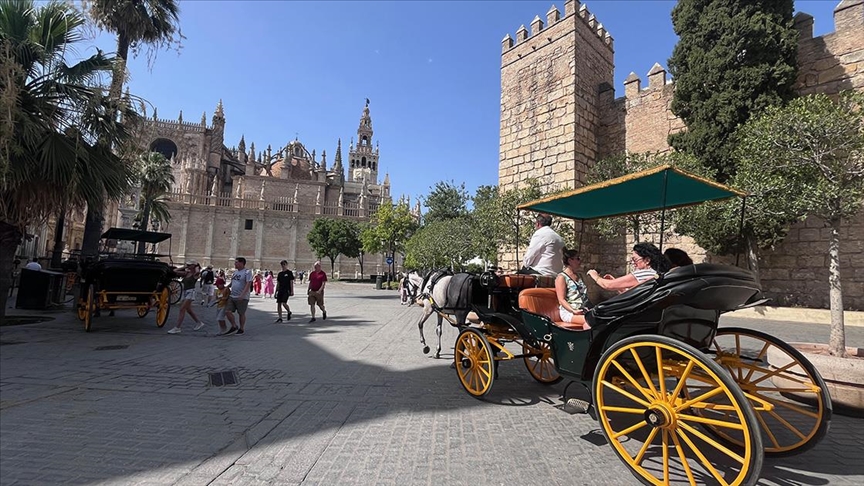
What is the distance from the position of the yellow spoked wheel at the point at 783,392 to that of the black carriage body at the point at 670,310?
1.43ft

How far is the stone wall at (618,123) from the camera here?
11.1m

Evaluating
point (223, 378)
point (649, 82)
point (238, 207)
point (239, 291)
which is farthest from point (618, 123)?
point (238, 207)

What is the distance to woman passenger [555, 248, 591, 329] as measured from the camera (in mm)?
3666

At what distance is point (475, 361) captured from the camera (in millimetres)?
4176

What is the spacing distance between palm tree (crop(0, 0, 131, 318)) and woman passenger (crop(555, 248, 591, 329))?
875cm

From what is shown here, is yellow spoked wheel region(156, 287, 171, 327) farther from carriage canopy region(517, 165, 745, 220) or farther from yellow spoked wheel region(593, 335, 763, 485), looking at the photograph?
yellow spoked wheel region(593, 335, 763, 485)

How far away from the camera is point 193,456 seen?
2.66 meters

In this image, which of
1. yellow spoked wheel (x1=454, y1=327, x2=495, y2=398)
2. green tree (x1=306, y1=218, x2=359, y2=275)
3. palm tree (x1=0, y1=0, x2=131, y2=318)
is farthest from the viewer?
green tree (x1=306, y1=218, x2=359, y2=275)

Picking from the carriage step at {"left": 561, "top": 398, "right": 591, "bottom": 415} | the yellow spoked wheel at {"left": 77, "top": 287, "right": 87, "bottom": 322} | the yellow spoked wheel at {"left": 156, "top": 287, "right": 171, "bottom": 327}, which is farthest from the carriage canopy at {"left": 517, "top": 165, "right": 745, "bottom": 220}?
the yellow spoked wheel at {"left": 77, "top": 287, "right": 87, "bottom": 322}

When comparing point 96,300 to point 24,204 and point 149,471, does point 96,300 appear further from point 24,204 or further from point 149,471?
point 149,471

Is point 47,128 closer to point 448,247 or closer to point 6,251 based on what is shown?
point 6,251

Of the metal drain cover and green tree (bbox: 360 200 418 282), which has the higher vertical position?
green tree (bbox: 360 200 418 282)

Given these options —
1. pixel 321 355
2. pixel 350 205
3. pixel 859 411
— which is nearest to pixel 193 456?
pixel 321 355

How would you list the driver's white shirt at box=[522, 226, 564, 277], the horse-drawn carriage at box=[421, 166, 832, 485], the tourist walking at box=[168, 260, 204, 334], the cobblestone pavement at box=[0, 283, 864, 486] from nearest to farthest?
the horse-drawn carriage at box=[421, 166, 832, 485], the cobblestone pavement at box=[0, 283, 864, 486], the driver's white shirt at box=[522, 226, 564, 277], the tourist walking at box=[168, 260, 204, 334]
